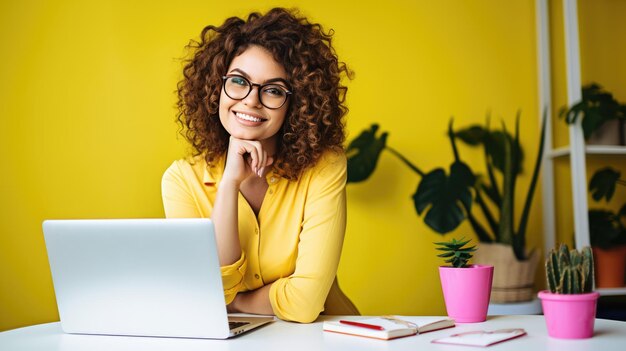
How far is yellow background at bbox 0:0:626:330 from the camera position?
288 centimetres

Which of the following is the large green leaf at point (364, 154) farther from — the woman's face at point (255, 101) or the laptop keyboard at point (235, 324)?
the laptop keyboard at point (235, 324)

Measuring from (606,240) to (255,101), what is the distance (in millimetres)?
2082

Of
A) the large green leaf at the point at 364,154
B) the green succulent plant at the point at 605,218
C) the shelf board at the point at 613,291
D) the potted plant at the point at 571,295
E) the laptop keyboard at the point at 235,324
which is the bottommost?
the shelf board at the point at 613,291

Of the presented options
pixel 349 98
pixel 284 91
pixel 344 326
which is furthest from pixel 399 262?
pixel 344 326

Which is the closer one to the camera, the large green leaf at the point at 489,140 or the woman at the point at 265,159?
the woman at the point at 265,159

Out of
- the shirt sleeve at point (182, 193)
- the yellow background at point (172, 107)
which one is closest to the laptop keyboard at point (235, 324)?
the shirt sleeve at point (182, 193)

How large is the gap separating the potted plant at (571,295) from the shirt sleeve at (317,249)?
0.49m

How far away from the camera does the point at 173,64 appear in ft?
9.94

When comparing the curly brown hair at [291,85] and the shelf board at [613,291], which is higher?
the curly brown hair at [291,85]

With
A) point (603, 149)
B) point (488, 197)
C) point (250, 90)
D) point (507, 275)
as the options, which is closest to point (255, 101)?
point (250, 90)

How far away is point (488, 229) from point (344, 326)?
7.47 ft

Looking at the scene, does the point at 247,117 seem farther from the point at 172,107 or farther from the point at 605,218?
the point at 605,218

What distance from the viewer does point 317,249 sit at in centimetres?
155

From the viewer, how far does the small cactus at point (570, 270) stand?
3.65ft
